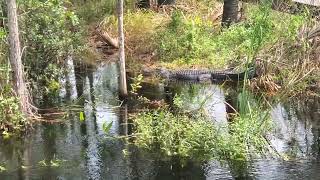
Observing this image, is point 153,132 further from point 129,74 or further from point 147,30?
point 147,30

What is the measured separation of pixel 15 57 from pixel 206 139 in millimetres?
3647

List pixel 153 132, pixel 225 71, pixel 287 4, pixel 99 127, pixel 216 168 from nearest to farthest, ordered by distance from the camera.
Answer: pixel 216 168 → pixel 153 132 → pixel 99 127 → pixel 225 71 → pixel 287 4

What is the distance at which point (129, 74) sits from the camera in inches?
573

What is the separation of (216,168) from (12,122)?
379cm

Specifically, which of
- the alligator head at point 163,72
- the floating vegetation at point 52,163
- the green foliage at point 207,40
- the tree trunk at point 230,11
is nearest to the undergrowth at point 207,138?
the floating vegetation at point 52,163

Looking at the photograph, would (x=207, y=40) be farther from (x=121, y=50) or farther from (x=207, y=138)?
(x=207, y=138)

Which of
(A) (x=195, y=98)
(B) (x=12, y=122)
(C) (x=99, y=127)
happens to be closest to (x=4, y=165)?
(B) (x=12, y=122)

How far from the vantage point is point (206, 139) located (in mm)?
8250

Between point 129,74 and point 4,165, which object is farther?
point 129,74

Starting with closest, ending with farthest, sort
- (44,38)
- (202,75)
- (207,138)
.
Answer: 1. (207,138)
2. (44,38)
3. (202,75)

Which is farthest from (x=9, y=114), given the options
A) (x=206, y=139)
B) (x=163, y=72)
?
(x=163, y=72)

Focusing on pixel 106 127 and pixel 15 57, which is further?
pixel 106 127

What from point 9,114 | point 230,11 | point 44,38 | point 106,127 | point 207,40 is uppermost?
point 230,11

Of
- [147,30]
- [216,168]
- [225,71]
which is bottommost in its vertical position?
[216,168]
